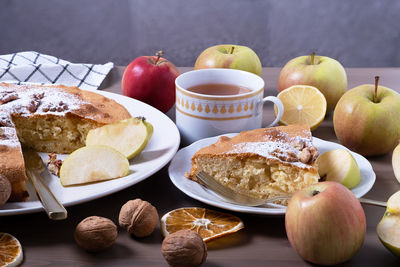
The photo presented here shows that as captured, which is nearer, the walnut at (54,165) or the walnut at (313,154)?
the walnut at (313,154)

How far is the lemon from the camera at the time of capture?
1884 millimetres

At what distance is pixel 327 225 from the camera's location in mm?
1068

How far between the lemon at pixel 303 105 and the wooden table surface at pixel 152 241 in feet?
1.54

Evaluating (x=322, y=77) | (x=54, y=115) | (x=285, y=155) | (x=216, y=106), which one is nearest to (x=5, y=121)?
(x=54, y=115)

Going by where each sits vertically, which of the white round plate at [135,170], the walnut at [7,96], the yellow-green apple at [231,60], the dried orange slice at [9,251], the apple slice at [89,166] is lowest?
the dried orange slice at [9,251]

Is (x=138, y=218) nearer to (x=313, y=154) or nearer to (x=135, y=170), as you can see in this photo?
(x=135, y=170)

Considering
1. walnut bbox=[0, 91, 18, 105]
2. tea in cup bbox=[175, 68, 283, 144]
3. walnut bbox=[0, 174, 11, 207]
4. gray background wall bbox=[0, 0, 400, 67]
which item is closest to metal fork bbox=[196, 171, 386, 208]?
tea in cup bbox=[175, 68, 283, 144]

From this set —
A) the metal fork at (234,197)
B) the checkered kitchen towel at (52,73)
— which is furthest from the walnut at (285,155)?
the checkered kitchen towel at (52,73)

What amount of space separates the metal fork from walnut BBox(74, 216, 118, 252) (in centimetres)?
32

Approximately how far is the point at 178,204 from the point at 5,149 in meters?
0.55

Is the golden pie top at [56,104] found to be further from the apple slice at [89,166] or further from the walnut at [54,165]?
the apple slice at [89,166]

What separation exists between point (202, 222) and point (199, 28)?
11.0 ft

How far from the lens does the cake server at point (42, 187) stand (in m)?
1.19

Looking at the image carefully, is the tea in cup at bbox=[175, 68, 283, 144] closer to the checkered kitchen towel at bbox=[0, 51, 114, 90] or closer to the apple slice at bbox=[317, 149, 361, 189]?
the apple slice at bbox=[317, 149, 361, 189]
